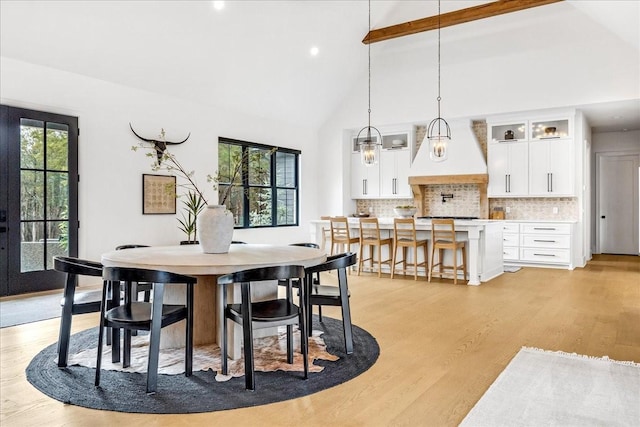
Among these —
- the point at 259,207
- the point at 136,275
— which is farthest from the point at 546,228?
the point at 136,275

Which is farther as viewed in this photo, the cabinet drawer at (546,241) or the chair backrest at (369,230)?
the cabinet drawer at (546,241)

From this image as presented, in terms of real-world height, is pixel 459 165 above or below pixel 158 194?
above

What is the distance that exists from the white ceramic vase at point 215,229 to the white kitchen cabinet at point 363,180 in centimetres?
709

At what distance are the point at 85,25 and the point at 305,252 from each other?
4183mm

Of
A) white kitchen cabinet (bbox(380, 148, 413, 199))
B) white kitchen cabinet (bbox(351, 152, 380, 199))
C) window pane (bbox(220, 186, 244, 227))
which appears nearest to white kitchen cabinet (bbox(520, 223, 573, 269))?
white kitchen cabinet (bbox(380, 148, 413, 199))

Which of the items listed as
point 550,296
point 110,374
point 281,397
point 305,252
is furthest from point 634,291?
point 110,374

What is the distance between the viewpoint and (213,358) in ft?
10.9

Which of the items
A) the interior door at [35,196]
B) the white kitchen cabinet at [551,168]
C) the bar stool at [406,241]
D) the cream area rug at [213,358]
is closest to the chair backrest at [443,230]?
the bar stool at [406,241]

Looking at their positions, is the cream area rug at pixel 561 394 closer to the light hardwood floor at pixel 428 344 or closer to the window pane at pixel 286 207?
the light hardwood floor at pixel 428 344

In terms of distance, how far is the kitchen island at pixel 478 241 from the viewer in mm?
6523

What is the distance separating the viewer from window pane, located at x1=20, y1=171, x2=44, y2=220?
561 centimetres

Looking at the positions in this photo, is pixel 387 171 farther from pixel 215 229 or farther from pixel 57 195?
pixel 215 229

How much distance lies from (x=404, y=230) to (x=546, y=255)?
309 centimetres

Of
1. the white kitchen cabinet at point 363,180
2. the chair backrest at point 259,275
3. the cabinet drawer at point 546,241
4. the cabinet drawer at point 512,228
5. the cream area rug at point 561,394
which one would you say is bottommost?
the cream area rug at point 561,394
